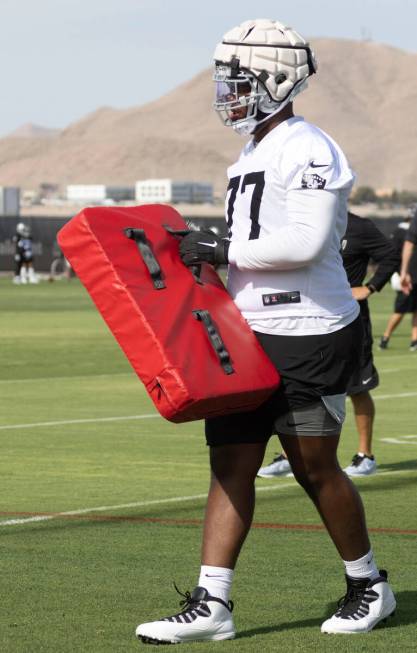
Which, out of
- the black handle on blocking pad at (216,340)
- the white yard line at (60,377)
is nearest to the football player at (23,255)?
the white yard line at (60,377)

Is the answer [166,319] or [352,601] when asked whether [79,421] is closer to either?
[352,601]

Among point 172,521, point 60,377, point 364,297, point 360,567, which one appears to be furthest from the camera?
point 60,377

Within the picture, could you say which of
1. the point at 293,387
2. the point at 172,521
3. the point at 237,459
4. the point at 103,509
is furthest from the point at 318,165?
the point at 103,509

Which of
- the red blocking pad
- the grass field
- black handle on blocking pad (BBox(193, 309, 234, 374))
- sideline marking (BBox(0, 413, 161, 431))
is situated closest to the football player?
the grass field

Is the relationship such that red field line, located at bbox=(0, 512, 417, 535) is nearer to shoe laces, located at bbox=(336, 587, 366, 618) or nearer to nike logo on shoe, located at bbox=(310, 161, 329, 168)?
shoe laces, located at bbox=(336, 587, 366, 618)

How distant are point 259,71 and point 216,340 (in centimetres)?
111

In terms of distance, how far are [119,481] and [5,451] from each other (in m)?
1.85

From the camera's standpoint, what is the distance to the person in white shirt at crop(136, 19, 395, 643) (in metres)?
5.99

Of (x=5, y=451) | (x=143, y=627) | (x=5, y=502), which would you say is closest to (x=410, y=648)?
(x=143, y=627)

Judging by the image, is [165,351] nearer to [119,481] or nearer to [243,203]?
[243,203]

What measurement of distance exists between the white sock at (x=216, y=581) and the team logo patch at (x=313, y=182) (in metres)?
1.50

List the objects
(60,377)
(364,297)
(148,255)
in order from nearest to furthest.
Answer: (148,255)
(364,297)
(60,377)

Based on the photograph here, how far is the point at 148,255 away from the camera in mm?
5977

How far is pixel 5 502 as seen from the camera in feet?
32.1
